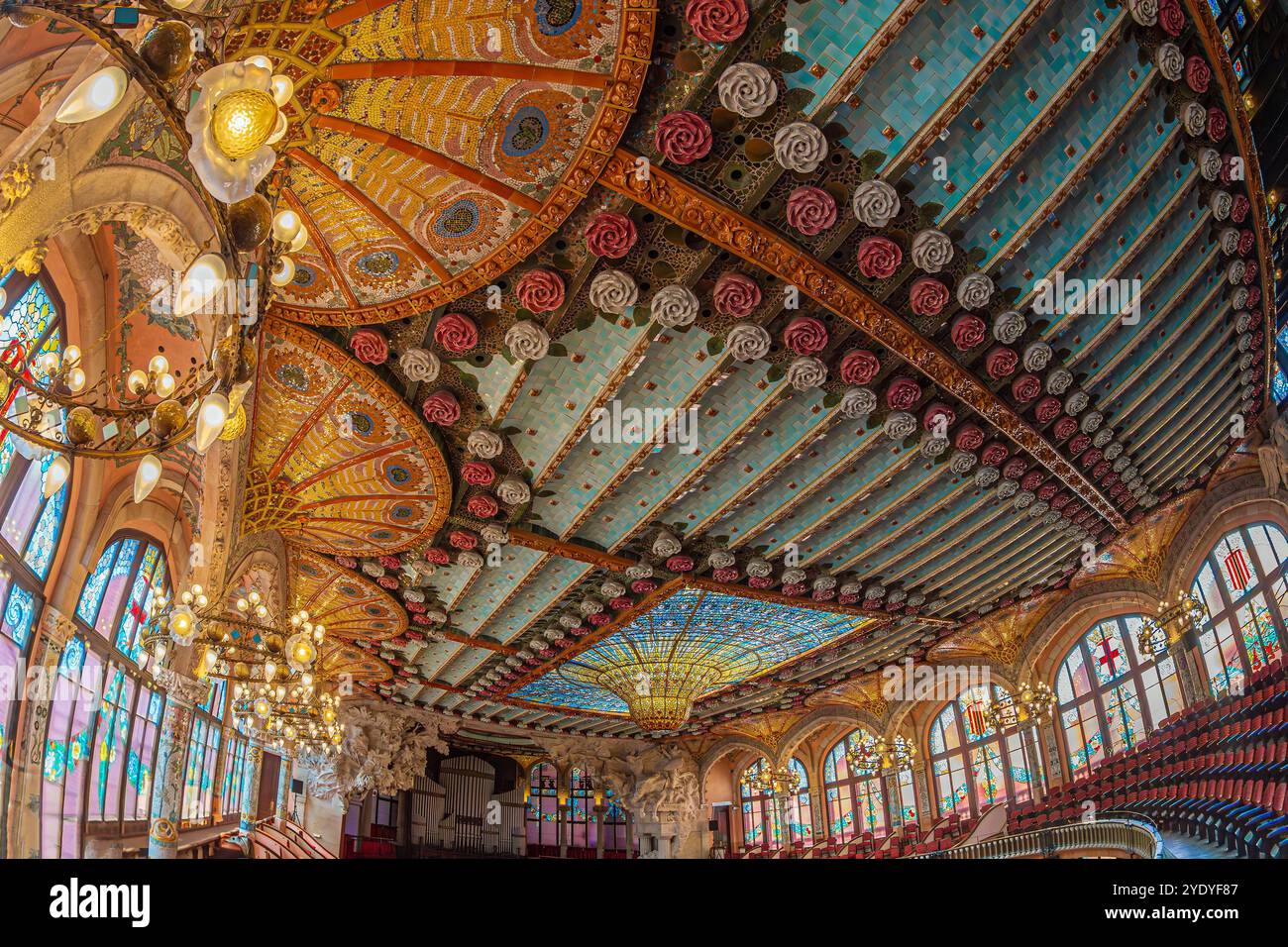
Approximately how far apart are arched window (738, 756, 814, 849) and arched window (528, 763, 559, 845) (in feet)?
26.1

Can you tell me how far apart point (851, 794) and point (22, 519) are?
82.8 feet

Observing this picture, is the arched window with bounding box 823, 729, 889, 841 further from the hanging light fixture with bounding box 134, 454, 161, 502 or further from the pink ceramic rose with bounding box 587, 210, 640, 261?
the hanging light fixture with bounding box 134, 454, 161, 502

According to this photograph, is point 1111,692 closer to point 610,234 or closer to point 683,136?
point 610,234

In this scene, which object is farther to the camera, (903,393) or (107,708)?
(107,708)

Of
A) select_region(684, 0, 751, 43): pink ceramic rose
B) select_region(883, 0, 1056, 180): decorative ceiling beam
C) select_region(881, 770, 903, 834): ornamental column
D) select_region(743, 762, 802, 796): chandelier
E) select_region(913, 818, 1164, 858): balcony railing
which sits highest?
select_region(883, 0, 1056, 180): decorative ceiling beam

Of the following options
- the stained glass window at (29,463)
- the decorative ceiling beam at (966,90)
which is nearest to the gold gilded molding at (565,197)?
the stained glass window at (29,463)

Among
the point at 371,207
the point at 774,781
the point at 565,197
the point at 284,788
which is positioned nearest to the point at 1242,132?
the point at 565,197

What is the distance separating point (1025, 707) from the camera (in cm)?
1905

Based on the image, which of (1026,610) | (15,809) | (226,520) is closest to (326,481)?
(226,520)

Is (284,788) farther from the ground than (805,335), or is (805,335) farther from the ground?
(805,335)

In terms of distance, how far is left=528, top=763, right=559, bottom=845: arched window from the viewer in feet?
103

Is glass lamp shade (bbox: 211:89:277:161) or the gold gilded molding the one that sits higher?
the gold gilded molding

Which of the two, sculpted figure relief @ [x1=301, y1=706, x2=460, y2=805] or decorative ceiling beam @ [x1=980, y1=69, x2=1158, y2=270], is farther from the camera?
sculpted figure relief @ [x1=301, y1=706, x2=460, y2=805]

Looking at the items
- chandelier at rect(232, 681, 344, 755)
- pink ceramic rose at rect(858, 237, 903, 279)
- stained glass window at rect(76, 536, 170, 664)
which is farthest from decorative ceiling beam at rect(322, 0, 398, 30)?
chandelier at rect(232, 681, 344, 755)
